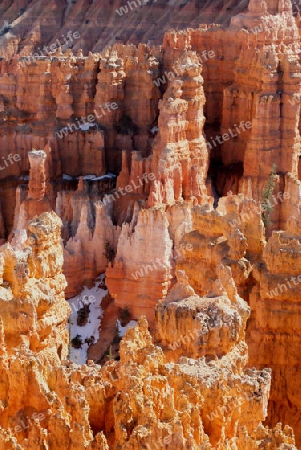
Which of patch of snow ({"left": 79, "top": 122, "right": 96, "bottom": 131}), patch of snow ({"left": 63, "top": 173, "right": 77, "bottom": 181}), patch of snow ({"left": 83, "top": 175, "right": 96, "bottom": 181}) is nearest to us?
patch of snow ({"left": 83, "top": 175, "right": 96, "bottom": 181})

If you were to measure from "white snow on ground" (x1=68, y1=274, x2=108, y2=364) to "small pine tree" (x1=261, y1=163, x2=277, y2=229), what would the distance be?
588cm

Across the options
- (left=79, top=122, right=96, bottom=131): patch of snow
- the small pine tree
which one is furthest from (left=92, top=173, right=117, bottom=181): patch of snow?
the small pine tree

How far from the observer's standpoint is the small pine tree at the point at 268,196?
3312 centimetres

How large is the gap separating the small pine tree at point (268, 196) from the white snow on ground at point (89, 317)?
5.88m

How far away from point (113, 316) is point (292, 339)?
11.5 meters

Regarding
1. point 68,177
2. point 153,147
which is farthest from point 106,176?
point 153,147

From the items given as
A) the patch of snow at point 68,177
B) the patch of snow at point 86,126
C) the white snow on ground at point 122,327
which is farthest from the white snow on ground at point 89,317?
the patch of snow at point 86,126

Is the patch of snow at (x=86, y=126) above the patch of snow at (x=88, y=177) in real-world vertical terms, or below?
above

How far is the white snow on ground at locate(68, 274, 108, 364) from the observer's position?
98.0ft

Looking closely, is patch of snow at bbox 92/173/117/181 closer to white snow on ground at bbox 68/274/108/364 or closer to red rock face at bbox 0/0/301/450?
red rock face at bbox 0/0/301/450

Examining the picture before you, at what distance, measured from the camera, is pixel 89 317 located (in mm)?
31984

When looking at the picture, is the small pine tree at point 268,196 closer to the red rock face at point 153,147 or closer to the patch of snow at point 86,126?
the red rock face at point 153,147

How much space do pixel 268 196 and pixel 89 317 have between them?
7.79 m

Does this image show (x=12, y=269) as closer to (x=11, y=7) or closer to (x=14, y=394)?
(x=14, y=394)
